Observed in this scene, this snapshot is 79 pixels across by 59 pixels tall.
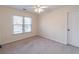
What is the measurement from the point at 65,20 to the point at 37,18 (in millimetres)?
3757

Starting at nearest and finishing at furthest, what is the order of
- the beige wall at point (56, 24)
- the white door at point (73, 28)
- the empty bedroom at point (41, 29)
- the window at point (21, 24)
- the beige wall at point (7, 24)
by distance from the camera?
the empty bedroom at point (41, 29)
the white door at point (73, 28)
the beige wall at point (7, 24)
the beige wall at point (56, 24)
the window at point (21, 24)

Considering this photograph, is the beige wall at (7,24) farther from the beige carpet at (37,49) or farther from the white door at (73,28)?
the white door at (73,28)

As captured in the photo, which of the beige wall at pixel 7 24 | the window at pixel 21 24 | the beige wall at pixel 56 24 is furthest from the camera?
the window at pixel 21 24

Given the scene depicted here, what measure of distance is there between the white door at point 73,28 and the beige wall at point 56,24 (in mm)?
248

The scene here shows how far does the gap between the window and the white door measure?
3504 millimetres

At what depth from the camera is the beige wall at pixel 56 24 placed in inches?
226

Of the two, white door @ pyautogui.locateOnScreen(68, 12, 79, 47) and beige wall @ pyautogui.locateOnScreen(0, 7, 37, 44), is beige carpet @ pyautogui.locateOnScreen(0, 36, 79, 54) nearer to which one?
white door @ pyautogui.locateOnScreen(68, 12, 79, 47)

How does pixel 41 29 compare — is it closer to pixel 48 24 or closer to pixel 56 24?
pixel 48 24

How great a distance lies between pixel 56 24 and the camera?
6590 millimetres

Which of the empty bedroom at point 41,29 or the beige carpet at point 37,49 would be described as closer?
the beige carpet at point 37,49

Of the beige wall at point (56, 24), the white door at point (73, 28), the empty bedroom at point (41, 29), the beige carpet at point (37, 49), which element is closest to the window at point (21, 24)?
the empty bedroom at point (41, 29)

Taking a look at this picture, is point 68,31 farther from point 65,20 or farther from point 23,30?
point 23,30

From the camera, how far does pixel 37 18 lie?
9.02 metres

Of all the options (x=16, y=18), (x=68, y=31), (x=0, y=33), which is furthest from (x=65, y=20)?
(x=0, y=33)
